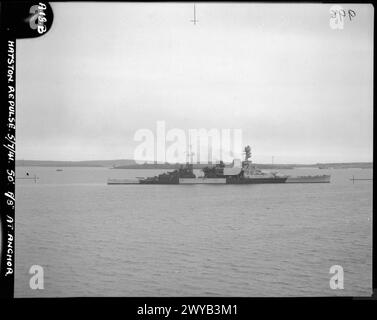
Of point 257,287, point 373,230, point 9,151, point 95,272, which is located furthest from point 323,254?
point 9,151

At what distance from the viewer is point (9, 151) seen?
2252 mm

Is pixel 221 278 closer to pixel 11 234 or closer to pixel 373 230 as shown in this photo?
pixel 373 230

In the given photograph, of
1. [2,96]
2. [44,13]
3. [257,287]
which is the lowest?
[257,287]

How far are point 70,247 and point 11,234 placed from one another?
22.2 inches

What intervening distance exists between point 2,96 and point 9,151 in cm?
31

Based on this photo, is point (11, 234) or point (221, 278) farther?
point (221, 278)

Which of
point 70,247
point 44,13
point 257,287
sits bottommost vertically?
point 257,287

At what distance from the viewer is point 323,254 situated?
3273mm

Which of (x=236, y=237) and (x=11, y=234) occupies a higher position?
(x=11, y=234)
